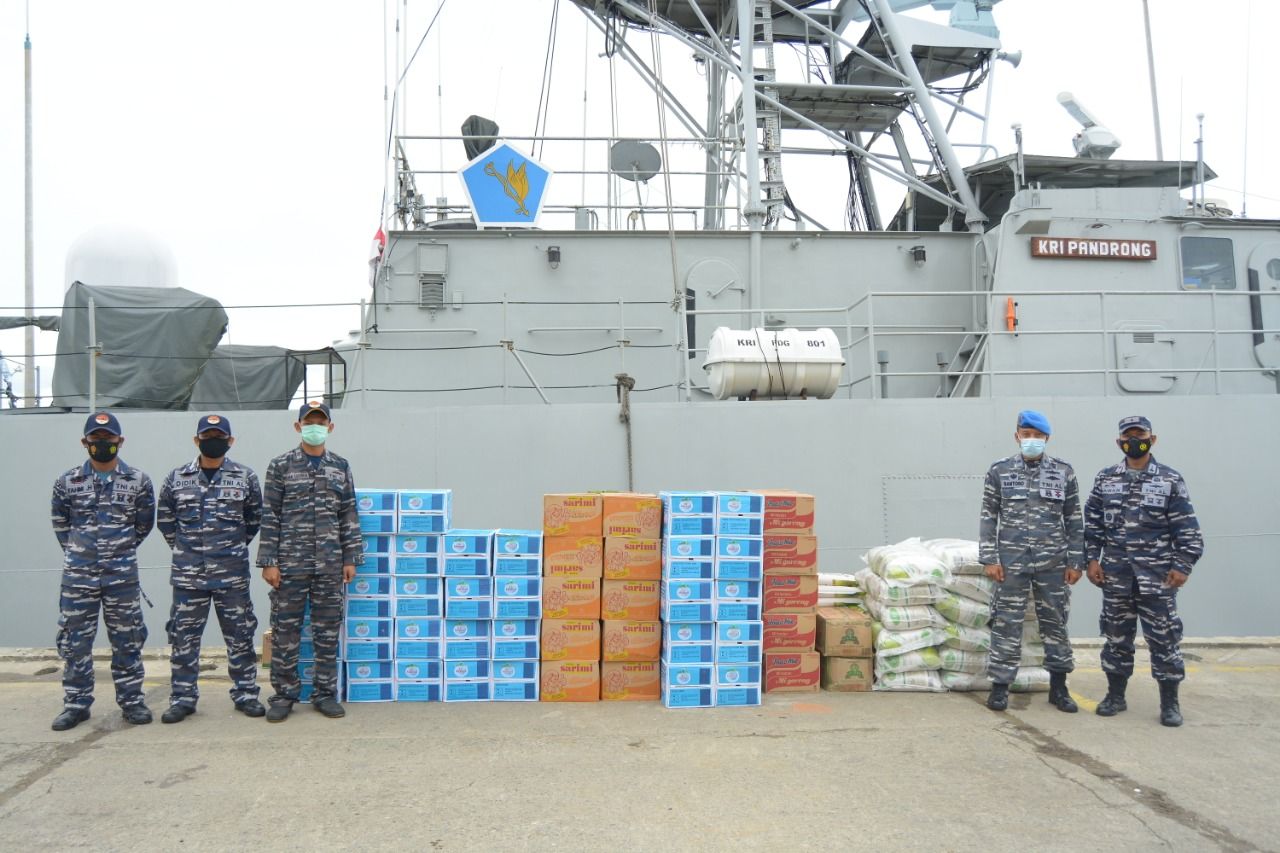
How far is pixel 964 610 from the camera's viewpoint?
16.9 ft

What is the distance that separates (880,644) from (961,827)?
1.96 meters

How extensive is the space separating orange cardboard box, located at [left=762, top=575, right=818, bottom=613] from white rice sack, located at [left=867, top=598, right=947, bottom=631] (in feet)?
1.39

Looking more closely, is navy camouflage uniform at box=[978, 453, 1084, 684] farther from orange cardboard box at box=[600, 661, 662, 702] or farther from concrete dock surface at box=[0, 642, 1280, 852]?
orange cardboard box at box=[600, 661, 662, 702]

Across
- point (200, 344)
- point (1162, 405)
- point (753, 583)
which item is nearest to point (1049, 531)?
point (753, 583)

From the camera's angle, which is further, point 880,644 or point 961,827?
point 880,644

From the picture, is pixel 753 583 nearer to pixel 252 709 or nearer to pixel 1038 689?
pixel 1038 689

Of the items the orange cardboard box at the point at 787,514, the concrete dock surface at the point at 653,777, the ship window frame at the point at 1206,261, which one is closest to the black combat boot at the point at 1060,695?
the concrete dock surface at the point at 653,777

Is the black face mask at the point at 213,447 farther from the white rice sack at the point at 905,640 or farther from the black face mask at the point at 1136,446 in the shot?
the black face mask at the point at 1136,446

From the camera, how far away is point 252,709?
4566 millimetres

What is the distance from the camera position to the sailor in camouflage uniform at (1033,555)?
15.6 feet

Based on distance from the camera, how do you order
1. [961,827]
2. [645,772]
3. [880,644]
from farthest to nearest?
[880,644] < [645,772] < [961,827]

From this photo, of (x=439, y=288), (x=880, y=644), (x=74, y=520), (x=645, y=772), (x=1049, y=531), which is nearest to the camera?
(x=645, y=772)

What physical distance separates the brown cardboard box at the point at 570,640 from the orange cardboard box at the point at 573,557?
27 cm

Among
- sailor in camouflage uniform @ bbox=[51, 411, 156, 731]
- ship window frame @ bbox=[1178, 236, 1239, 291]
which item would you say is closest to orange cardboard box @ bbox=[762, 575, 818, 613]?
sailor in camouflage uniform @ bbox=[51, 411, 156, 731]
